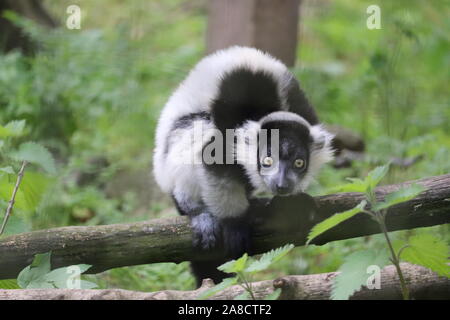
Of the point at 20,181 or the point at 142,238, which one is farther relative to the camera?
the point at 20,181

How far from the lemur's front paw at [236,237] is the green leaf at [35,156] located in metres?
1.56

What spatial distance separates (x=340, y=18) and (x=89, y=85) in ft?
21.8

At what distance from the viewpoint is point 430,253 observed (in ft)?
11.1

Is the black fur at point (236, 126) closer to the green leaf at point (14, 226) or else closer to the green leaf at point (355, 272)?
the green leaf at point (355, 272)

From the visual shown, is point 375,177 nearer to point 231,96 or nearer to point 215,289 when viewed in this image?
point 215,289

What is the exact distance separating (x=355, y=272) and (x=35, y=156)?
9.28 ft

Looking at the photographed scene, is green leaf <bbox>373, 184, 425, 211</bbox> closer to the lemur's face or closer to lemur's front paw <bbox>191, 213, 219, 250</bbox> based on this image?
the lemur's face

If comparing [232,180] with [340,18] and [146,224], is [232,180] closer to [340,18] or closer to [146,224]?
[146,224]

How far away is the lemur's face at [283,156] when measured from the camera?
454 centimetres

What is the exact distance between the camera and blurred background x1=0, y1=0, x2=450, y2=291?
7.14 m

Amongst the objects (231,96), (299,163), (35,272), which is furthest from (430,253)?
(35,272)

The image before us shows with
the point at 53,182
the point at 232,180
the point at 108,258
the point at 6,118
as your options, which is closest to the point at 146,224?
the point at 108,258

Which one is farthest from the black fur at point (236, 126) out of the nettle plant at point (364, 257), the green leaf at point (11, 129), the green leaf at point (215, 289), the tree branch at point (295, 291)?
the green leaf at point (11, 129)
